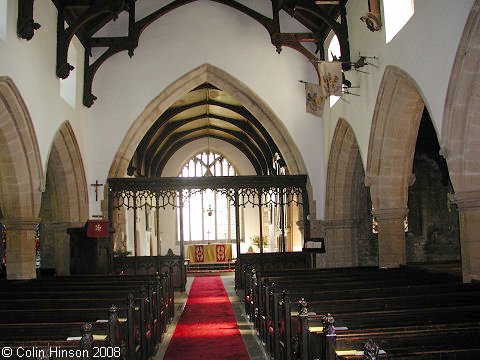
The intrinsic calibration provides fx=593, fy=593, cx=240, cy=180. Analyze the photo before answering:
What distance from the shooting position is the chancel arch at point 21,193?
372 inches

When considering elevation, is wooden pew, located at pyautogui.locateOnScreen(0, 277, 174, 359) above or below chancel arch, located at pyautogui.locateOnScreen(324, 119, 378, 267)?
below

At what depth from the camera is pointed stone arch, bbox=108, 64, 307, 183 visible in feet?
45.5

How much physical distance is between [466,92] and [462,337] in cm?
389

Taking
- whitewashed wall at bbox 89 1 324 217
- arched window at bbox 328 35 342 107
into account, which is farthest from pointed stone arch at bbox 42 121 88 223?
arched window at bbox 328 35 342 107

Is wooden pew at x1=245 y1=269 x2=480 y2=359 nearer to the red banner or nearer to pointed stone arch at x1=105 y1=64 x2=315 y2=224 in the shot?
the red banner

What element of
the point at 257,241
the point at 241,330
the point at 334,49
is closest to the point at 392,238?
the point at 241,330

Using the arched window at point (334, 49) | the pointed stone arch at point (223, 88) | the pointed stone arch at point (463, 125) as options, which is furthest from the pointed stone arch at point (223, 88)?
the pointed stone arch at point (463, 125)

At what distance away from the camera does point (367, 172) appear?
10477 mm

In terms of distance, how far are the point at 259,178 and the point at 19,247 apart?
19.5 feet

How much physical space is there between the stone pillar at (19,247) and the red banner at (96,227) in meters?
2.33

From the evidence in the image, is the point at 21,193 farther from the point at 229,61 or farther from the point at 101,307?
the point at 229,61

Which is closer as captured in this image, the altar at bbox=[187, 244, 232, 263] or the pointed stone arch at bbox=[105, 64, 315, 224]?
the pointed stone arch at bbox=[105, 64, 315, 224]

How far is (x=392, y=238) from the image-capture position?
33.5ft

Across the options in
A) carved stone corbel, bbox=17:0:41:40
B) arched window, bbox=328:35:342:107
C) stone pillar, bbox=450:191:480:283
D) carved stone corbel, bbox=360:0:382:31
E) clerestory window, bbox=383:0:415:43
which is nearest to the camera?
stone pillar, bbox=450:191:480:283
